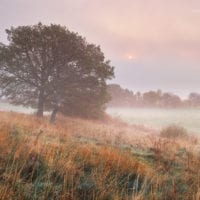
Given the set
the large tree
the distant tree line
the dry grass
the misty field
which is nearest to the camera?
the dry grass

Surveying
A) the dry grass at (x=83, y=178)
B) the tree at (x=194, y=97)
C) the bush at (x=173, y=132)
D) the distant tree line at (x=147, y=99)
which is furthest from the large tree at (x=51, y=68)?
the tree at (x=194, y=97)

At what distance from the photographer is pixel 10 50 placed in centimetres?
1775

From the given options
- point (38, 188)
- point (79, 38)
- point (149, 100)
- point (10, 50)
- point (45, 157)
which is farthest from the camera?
point (149, 100)

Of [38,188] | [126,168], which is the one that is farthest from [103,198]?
[126,168]

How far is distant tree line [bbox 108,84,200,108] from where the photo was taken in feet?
251

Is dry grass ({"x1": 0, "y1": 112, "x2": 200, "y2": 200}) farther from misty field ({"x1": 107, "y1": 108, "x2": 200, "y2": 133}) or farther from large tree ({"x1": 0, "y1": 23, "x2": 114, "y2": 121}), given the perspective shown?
misty field ({"x1": 107, "y1": 108, "x2": 200, "y2": 133})

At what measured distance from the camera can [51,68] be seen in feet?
62.7

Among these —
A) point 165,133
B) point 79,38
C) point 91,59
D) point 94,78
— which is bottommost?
point 165,133

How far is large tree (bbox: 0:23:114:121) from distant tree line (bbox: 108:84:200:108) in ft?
182

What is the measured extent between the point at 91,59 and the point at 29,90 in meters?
6.06

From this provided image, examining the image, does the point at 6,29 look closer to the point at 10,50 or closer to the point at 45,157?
the point at 10,50

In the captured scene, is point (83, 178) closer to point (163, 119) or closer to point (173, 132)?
point (173, 132)

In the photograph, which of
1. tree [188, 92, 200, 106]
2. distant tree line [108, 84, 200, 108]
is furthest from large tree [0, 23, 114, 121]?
tree [188, 92, 200, 106]

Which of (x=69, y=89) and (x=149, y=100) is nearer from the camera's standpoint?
(x=69, y=89)
